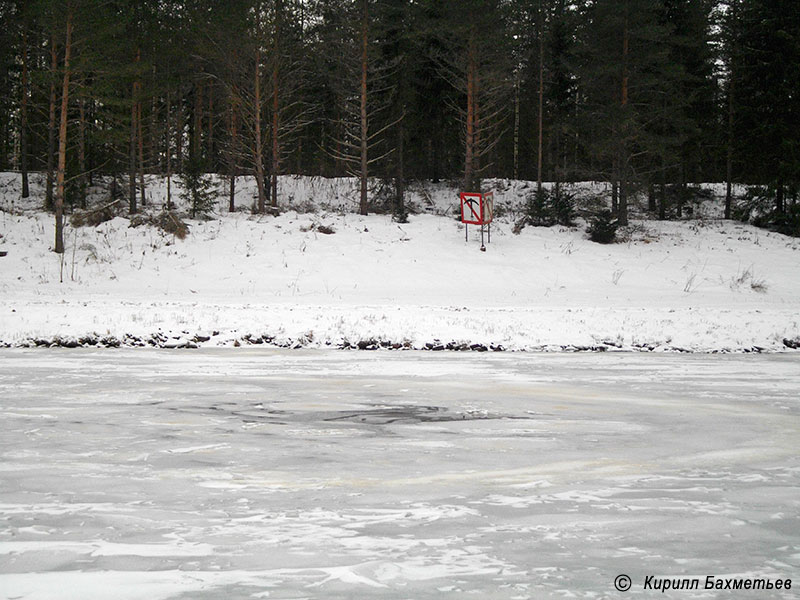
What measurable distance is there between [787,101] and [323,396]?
1293 inches

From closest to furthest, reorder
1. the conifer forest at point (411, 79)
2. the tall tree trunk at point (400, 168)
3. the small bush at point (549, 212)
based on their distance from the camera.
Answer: the conifer forest at point (411, 79), the small bush at point (549, 212), the tall tree trunk at point (400, 168)

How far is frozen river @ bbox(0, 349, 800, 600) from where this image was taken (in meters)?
3.40

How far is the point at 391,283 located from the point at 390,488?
18.3 m

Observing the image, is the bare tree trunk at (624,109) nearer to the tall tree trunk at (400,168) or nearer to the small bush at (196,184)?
the tall tree trunk at (400,168)

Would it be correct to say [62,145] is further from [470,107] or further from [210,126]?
[470,107]

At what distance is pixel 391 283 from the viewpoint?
23.0 m

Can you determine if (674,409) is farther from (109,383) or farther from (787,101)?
(787,101)

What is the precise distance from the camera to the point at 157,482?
477 centimetres

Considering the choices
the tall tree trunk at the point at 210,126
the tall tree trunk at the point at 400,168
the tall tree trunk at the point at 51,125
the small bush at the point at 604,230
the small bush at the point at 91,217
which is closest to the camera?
the tall tree trunk at the point at 51,125

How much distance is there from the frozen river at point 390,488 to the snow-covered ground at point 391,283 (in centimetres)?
465

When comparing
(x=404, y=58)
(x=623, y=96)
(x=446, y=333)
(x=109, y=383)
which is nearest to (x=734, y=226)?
(x=623, y=96)

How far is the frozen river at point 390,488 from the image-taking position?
3.40m

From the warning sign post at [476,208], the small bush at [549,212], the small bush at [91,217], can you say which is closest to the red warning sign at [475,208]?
the warning sign post at [476,208]

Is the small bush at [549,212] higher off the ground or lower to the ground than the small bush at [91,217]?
higher
